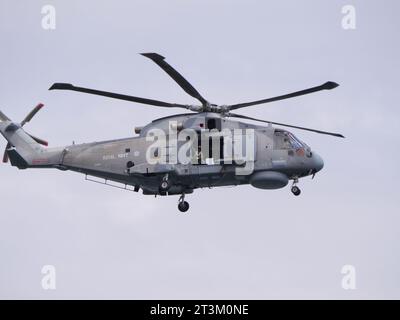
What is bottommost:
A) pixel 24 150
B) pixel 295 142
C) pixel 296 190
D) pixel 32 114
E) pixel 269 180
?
pixel 296 190

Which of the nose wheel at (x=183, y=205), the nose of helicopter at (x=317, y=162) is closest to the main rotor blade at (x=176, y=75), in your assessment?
the nose wheel at (x=183, y=205)

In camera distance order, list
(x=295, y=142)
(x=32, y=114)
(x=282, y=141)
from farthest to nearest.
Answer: (x=32, y=114), (x=295, y=142), (x=282, y=141)

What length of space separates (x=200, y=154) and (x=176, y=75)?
15.7ft

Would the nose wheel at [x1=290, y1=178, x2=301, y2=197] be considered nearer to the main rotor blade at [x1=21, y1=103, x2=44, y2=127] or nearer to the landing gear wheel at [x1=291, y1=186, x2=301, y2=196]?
the landing gear wheel at [x1=291, y1=186, x2=301, y2=196]

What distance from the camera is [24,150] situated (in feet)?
161

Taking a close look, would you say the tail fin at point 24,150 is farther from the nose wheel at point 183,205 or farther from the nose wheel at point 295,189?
the nose wheel at point 295,189

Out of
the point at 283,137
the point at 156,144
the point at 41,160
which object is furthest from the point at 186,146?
the point at 41,160

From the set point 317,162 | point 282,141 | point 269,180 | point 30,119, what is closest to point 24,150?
point 30,119

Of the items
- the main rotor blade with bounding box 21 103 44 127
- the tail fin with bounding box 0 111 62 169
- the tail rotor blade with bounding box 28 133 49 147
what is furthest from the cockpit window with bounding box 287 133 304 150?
the main rotor blade with bounding box 21 103 44 127

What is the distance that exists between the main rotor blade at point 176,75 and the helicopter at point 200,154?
4.4 inches

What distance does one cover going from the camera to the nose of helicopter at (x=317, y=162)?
151 feet

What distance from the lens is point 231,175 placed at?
45469 millimetres

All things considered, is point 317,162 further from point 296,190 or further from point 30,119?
point 30,119
